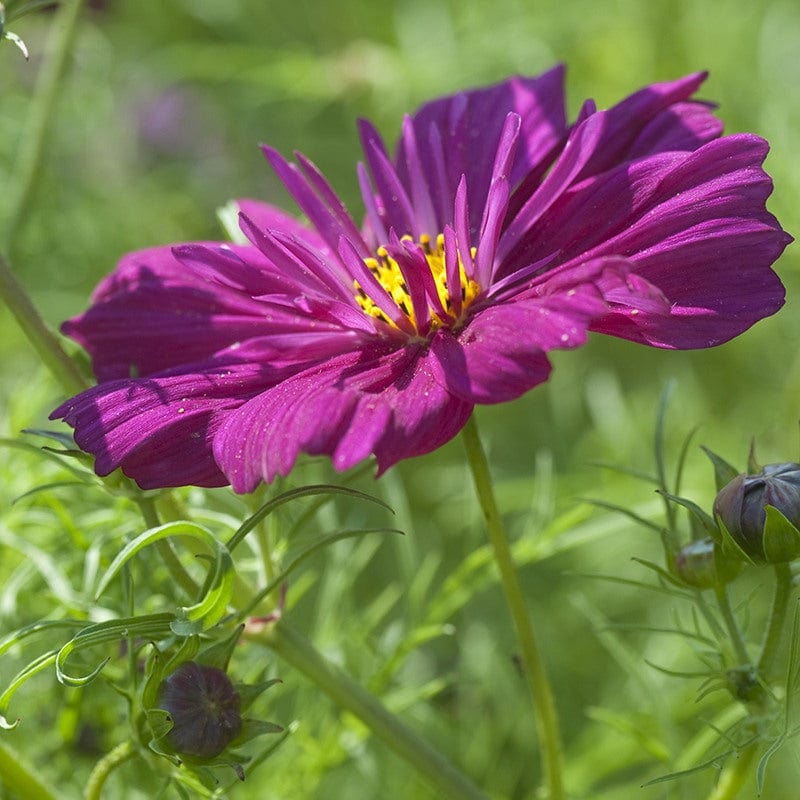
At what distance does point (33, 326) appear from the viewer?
59 centimetres

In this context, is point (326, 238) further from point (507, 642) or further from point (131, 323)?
point (507, 642)

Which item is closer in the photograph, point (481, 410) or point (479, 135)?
point (479, 135)

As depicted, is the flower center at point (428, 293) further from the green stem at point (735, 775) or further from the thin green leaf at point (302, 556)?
the green stem at point (735, 775)

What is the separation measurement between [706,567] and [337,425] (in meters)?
0.19

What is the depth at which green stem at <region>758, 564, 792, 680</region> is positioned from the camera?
56 cm

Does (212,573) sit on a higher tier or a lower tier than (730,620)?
higher

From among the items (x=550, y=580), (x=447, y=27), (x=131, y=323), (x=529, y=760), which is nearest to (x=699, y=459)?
(x=550, y=580)

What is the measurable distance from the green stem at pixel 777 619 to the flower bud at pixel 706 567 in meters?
0.02

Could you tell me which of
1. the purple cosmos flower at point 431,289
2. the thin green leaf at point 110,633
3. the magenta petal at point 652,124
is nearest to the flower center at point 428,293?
the purple cosmos flower at point 431,289

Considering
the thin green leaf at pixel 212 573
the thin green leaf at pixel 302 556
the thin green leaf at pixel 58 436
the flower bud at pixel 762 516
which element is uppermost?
the thin green leaf at pixel 58 436

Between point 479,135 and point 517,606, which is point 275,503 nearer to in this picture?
point 517,606

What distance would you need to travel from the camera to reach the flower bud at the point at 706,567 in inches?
22.5

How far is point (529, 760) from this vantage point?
122 cm

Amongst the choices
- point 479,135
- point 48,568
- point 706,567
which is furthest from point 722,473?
point 48,568
